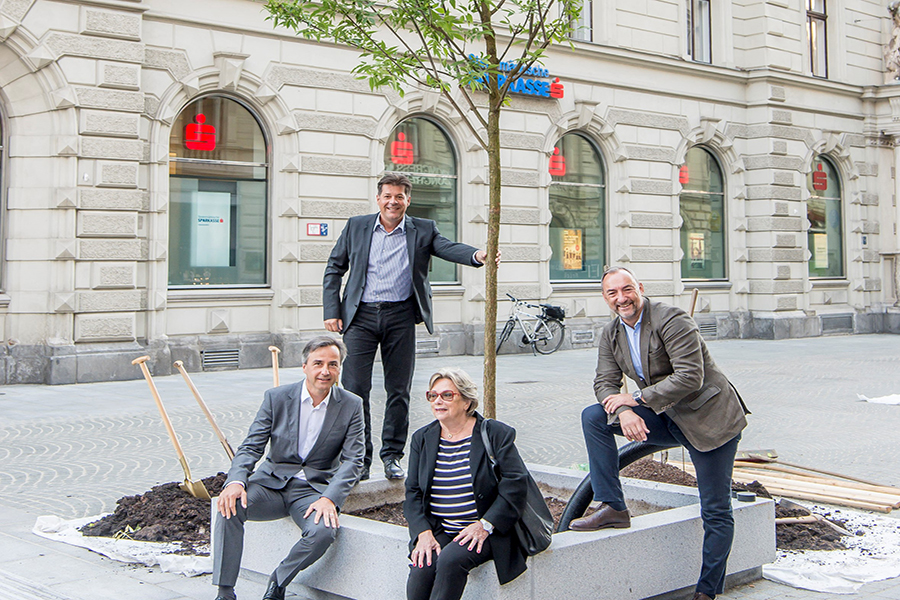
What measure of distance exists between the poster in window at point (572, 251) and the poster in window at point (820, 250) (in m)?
7.87

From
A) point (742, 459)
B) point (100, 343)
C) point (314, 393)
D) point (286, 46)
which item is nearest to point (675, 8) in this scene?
point (286, 46)

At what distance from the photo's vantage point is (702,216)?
2247 cm

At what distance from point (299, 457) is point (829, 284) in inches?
886

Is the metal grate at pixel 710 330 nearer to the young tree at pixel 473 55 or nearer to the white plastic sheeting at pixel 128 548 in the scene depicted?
the young tree at pixel 473 55

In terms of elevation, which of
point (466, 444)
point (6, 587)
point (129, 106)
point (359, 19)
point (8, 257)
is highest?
point (129, 106)

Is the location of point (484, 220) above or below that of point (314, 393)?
above

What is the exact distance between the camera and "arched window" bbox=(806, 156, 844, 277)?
24.4m

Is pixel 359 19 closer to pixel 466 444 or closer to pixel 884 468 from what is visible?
pixel 466 444

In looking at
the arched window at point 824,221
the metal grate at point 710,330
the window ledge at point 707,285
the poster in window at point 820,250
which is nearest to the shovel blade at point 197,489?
the window ledge at point 707,285

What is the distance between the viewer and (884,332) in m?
25.5

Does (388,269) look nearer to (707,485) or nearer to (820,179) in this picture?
(707,485)

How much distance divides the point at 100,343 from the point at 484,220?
7659 millimetres

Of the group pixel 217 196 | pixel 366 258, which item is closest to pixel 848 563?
Result: pixel 366 258

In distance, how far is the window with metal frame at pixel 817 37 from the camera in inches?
957
